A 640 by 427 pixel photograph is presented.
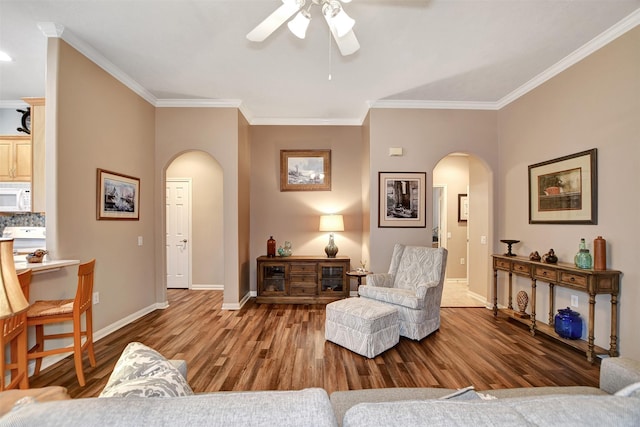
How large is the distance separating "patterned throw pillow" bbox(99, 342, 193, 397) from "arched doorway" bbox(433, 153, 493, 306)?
4.51m

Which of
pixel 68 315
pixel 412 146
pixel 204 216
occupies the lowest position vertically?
pixel 68 315

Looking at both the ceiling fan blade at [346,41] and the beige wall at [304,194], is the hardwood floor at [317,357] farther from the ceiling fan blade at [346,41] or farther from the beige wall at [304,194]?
the ceiling fan blade at [346,41]

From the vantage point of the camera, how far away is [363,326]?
2.70m

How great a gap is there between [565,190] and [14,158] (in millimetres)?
7100

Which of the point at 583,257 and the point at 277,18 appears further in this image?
the point at 583,257

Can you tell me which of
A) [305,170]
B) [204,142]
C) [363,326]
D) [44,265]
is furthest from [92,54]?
[363,326]

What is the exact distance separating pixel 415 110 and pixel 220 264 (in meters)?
4.41

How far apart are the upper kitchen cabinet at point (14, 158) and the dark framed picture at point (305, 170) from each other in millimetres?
3607

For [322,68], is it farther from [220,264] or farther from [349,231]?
[220,264]

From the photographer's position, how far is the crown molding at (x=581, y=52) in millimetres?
2445

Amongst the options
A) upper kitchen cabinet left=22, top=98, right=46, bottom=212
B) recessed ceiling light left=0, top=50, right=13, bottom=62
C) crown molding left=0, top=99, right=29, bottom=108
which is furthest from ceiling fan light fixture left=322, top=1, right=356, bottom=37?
crown molding left=0, top=99, right=29, bottom=108

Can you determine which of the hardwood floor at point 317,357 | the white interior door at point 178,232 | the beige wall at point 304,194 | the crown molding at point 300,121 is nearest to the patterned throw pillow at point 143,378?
the hardwood floor at point 317,357

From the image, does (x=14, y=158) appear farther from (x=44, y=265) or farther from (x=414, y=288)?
(x=414, y=288)

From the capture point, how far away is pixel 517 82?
3.57 metres
